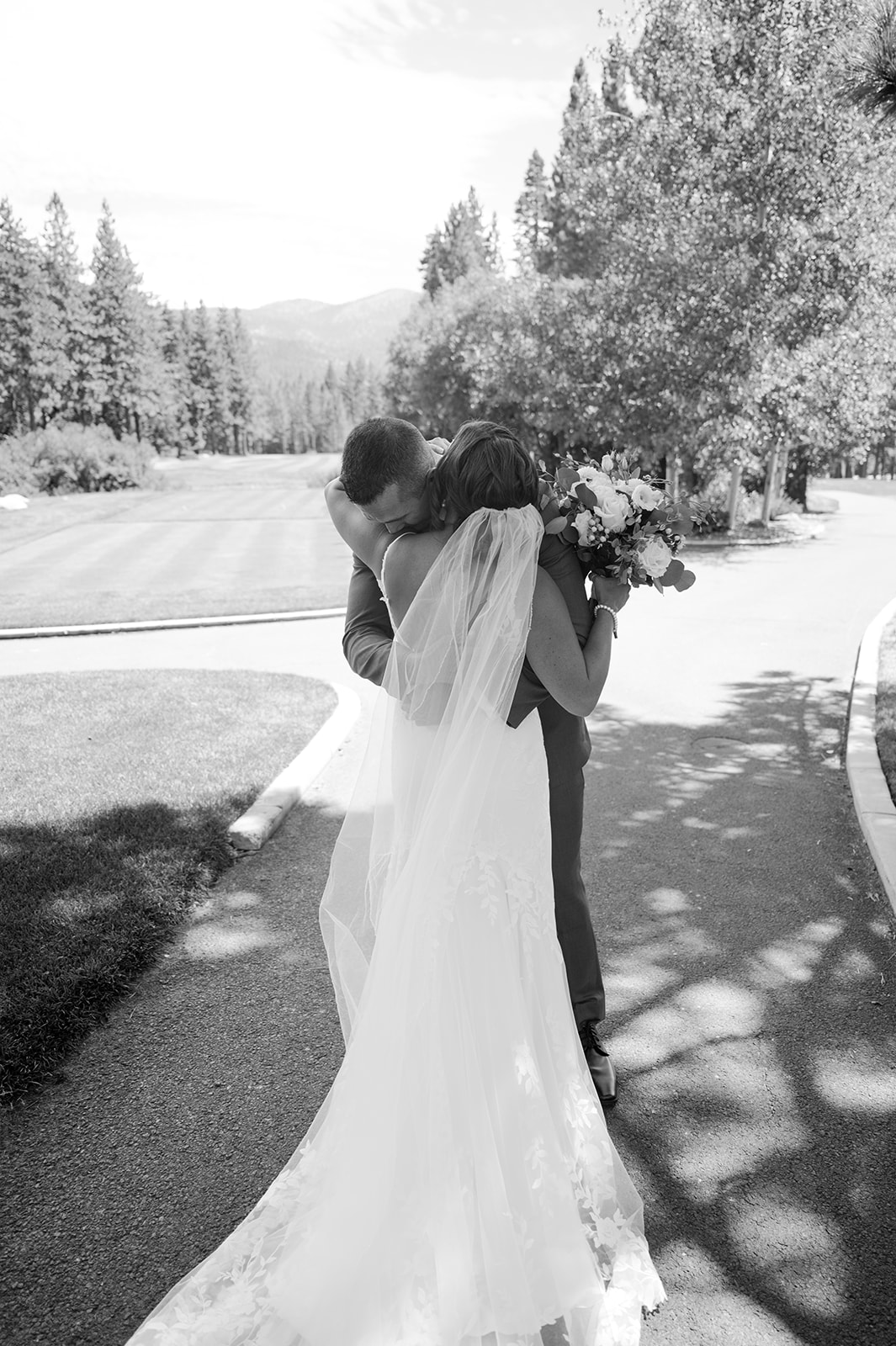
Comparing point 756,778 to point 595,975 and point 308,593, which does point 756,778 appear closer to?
point 595,975

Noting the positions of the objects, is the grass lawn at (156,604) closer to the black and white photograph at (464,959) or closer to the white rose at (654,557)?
the black and white photograph at (464,959)

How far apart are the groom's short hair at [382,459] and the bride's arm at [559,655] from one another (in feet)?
1.56

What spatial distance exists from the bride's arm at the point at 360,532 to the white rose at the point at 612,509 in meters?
0.62

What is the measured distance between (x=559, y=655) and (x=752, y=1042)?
1.96 metres

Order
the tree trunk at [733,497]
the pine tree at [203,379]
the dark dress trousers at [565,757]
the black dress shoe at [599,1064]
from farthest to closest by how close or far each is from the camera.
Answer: the pine tree at [203,379], the tree trunk at [733,497], the black dress shoe at [599,1064], the dark dress trousers at [565,757]

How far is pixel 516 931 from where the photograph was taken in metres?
2.71

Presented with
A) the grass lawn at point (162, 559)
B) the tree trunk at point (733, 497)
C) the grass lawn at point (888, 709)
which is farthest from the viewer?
the tree trunk at point (733, 497)

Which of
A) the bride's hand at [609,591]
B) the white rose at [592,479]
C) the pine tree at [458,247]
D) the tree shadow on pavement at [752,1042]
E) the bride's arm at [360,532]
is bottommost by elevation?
the tree shadow on pavement at [752,1042]

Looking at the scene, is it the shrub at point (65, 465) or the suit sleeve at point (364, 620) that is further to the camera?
the shrub at point (65, 465)

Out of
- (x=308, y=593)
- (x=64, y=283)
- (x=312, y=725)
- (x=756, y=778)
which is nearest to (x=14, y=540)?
(x=308, y=593)

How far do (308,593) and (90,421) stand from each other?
52100 mm

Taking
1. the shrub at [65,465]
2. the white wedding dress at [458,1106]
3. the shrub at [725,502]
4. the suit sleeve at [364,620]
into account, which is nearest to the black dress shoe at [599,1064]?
the white wedding dress at [458,1106]

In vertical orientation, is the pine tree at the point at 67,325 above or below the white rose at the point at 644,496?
above

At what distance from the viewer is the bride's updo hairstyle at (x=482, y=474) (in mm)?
2498
